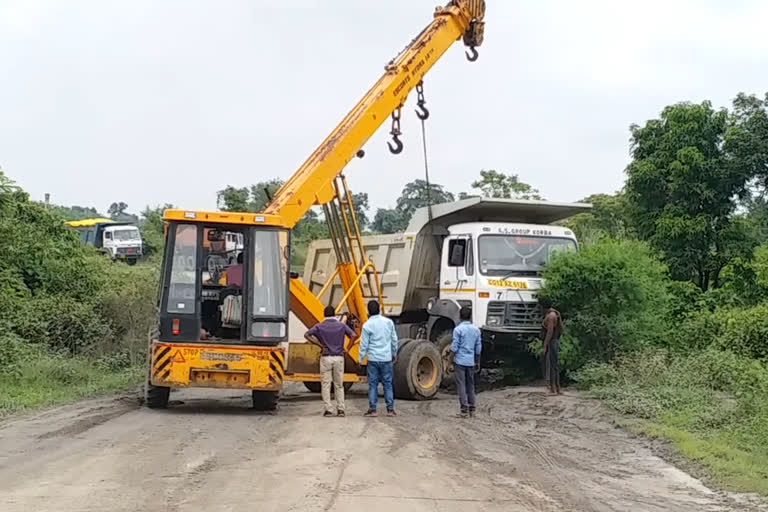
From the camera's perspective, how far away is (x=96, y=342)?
20.4 meters

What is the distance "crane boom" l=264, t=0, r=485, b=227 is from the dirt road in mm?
3290

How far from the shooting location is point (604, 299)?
17125 millimetres

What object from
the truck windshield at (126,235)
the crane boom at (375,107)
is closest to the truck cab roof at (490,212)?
the crane boom at (375,107)

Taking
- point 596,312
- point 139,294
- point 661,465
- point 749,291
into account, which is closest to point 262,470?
point 661,465

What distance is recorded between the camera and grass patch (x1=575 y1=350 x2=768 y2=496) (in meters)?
10.5

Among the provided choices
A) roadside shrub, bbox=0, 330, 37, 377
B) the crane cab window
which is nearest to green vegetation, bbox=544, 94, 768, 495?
the crane cab window

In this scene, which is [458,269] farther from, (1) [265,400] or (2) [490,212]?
(1) [265,400]

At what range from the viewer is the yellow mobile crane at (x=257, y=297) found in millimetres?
13203

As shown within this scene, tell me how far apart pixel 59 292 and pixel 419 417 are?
37.6ft

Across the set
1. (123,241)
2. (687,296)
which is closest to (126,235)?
(123,241)

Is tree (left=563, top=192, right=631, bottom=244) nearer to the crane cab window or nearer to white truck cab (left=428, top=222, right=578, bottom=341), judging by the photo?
white truck cab (left=428, top=222, right=578, bottom=341)

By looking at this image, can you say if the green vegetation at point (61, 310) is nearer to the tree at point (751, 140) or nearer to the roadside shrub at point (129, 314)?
the roadside shrub at point (129, 314)

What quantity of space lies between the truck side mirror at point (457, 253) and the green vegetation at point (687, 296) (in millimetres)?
1576

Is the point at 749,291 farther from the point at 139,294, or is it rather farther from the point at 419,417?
the point at 139,294
